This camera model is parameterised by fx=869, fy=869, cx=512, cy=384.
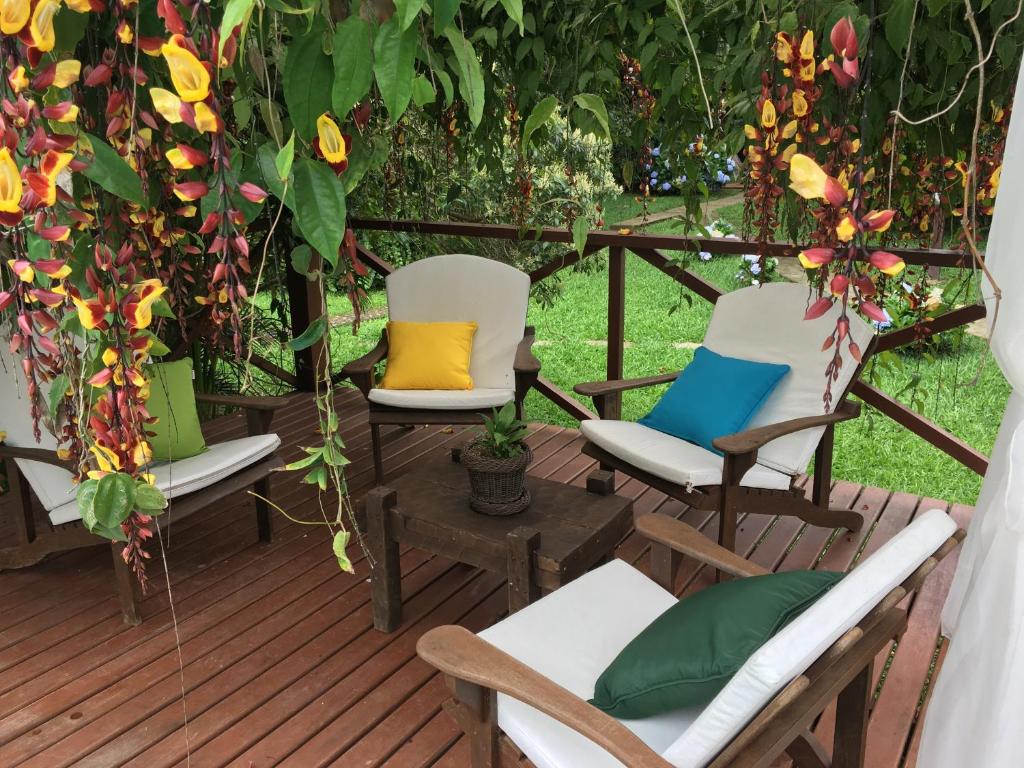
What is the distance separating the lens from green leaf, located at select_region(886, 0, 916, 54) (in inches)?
69.5

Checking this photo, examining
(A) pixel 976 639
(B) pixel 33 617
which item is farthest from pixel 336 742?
(A) pixel 976 639

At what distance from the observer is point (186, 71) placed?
69cm

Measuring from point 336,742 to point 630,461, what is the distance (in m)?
1.30

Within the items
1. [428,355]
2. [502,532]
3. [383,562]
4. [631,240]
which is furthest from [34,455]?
[631,240]

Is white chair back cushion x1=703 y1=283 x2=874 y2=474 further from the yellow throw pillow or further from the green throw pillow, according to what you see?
the green throw pillow

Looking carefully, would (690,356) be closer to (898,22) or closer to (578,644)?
(898,22)

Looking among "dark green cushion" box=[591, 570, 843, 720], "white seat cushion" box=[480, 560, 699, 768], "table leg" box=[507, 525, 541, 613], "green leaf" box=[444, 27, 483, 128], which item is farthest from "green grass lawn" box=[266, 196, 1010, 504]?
"green leaf" box=[444, 27, 483, 128]

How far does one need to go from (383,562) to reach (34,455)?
3.44ft

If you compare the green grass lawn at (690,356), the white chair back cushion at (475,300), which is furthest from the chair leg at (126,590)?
the white chair back cushion at (475,300)

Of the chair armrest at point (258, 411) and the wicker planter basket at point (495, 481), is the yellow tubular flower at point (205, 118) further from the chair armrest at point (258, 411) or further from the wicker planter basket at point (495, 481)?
the chair armrest at point (258, 411)

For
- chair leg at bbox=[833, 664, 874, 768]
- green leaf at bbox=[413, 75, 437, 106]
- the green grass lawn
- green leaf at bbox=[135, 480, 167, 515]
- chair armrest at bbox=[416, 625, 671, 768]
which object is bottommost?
the green grass lawn

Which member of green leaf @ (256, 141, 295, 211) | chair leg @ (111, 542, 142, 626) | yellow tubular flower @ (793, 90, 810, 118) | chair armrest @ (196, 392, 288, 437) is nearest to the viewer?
green leaf @ (256, 141, 295, 211)

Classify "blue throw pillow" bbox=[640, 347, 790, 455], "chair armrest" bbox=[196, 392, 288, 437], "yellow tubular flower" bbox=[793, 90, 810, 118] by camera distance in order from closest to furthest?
"yellow tubular flower" bbox=[793, 90, 810, 118]
"blue throw pillow" bbox=[640, 347, 790, 455]
"chair armrest" bbox=[196, 392, 288, 437]

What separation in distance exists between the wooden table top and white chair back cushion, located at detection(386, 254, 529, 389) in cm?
118
